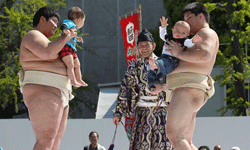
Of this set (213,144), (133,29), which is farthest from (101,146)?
(133,29)

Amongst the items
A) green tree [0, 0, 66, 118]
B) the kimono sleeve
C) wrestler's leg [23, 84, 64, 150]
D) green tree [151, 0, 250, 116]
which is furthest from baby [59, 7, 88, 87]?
green tree [0, 0, 66, 118]

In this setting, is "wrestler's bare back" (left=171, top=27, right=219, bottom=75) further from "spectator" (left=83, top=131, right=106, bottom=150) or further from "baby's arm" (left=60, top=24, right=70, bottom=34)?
"spectator" (left=83, top=131, right=106, bottom=150)

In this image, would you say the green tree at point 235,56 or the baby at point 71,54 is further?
the green tree at point 235,56

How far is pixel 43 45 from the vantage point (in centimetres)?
354

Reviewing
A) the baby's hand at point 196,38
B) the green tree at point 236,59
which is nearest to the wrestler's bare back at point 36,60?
the baby's hand at point 196,38

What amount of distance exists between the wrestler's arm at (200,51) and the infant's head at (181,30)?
0.23 ft

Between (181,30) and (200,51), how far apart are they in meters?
0.22

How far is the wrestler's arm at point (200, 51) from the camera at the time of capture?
11.1ft

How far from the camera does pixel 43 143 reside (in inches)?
138

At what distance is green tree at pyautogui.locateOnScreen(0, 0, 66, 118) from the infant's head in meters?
13.6

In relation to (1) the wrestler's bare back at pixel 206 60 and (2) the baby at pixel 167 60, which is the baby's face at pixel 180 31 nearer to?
(2) the baby at pixel 167 60

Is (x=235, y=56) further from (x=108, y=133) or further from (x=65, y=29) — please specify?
(x=65, y=29)

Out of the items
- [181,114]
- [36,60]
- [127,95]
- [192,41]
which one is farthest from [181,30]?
[127,95]

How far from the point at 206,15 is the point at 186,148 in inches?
40.5
